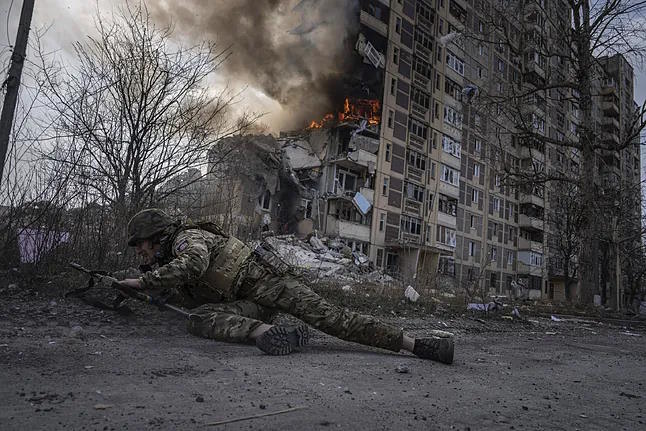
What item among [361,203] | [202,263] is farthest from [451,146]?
[202,263]

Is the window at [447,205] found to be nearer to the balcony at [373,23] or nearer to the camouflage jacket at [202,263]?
the balcony at [373,23]

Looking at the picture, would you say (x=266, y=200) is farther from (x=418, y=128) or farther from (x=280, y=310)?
(x=280, y=310)

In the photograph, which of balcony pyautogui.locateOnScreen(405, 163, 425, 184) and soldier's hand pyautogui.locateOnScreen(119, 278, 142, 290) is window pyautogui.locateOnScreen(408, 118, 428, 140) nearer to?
balcony pyautogui.locateOnScreen(405, 163, 425, 184)

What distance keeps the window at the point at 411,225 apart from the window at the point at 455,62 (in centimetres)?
1293

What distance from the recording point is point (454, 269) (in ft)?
115

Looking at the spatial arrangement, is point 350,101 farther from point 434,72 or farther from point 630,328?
point 630,328

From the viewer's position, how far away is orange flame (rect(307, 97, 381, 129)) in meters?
29.7

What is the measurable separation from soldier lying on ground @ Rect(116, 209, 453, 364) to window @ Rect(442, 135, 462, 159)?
32.8 m

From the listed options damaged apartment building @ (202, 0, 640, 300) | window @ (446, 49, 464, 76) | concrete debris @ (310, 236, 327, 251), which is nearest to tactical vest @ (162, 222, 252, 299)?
concrete debris @ (310, 236, 327, 251)

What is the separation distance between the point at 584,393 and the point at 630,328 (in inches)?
301

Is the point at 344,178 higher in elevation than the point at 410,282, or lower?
higher

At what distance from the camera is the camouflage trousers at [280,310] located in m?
3.17

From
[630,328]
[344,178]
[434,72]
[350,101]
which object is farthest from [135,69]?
[434,72]

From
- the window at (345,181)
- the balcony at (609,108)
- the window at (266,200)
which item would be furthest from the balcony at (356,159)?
the balcony at (609,108)
